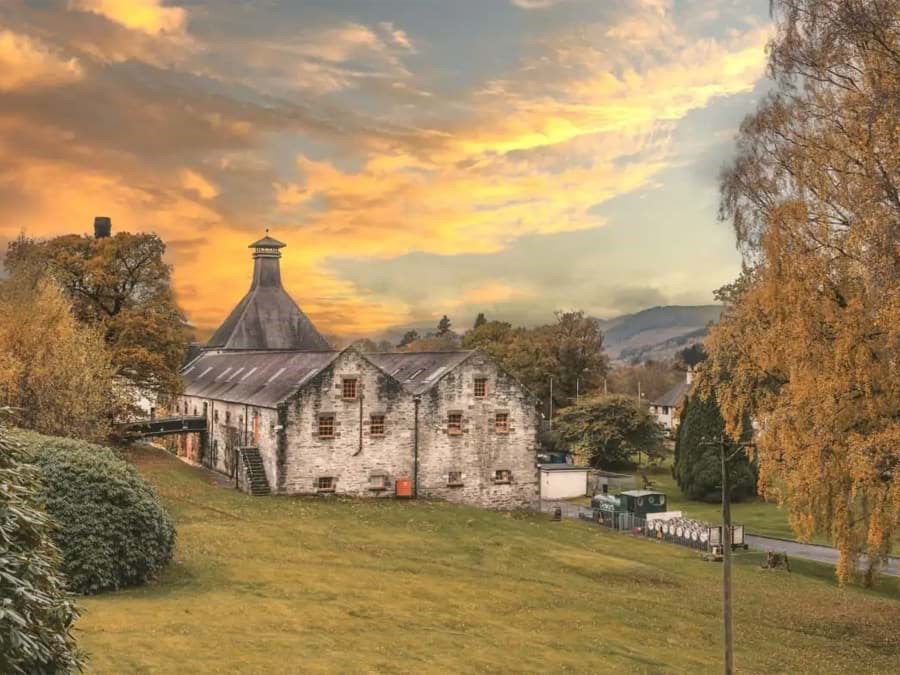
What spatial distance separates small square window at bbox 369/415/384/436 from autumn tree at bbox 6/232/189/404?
14282 mm

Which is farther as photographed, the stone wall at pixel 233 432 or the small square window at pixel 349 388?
the small square window at pixel 349 388

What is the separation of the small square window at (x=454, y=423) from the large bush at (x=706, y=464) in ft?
74.4

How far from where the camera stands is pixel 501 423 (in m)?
50.8

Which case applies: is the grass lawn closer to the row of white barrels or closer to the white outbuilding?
the row of white barrels

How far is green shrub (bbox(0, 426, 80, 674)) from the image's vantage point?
31.5 feet

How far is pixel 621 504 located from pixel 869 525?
94.3 ft

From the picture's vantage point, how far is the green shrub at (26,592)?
9.60m

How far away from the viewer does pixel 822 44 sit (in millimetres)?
26562

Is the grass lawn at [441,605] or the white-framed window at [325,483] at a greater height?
the white-framed window at [325,483]

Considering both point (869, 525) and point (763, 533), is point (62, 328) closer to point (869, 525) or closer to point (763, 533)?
point (869, 525)

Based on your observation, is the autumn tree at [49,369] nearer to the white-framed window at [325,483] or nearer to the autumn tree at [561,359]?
the white-framed window at [325,483]

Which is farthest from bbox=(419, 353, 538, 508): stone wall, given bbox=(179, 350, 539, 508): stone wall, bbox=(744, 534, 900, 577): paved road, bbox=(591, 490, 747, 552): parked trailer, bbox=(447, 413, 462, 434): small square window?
bbox=(744, 534, 900, 577): paved road

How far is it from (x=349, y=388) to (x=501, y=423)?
1007cm

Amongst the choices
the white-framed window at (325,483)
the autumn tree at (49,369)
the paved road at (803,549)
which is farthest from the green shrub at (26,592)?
the paved road at (803,549)
